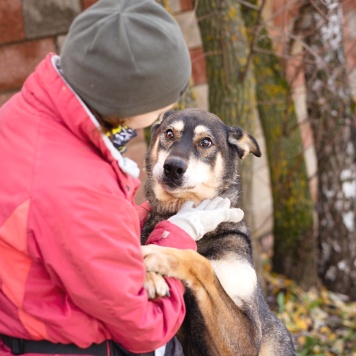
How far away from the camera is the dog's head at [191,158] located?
3.23 meters

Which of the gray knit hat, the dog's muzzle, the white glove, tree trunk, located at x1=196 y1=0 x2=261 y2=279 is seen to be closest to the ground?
tree trunk, located at x1=196 y1=0 x2=261 y2=279

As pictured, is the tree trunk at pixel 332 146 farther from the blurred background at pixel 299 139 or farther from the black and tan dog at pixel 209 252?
the black and tan dog at pixel 209 252

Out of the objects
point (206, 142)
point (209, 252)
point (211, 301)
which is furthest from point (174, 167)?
point (211, 301)

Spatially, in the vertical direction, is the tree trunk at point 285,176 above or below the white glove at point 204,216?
below

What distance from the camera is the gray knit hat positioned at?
2053mm

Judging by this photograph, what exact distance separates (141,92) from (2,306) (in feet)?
2.88

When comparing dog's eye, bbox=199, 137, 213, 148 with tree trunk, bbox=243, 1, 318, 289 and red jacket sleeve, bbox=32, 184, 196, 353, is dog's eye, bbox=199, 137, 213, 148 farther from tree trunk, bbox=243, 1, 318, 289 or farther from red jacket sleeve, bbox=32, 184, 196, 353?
tree trunk, bbox=243, 1, 318, 289

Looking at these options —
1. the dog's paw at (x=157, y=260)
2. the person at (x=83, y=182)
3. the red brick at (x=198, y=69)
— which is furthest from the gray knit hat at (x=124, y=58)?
the red brick at (x=198, y=69)

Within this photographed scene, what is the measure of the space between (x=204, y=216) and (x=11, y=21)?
3.04m

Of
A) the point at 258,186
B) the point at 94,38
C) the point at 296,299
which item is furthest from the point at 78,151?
the point at 258,186

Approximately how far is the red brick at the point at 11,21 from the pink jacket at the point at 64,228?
10.5 feet

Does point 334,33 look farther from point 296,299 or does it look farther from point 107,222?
point 107,222

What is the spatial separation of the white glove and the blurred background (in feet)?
6.84

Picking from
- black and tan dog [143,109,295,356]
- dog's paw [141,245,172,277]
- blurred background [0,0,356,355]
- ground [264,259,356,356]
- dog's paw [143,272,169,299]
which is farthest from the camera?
ground [264,259,356,356]
